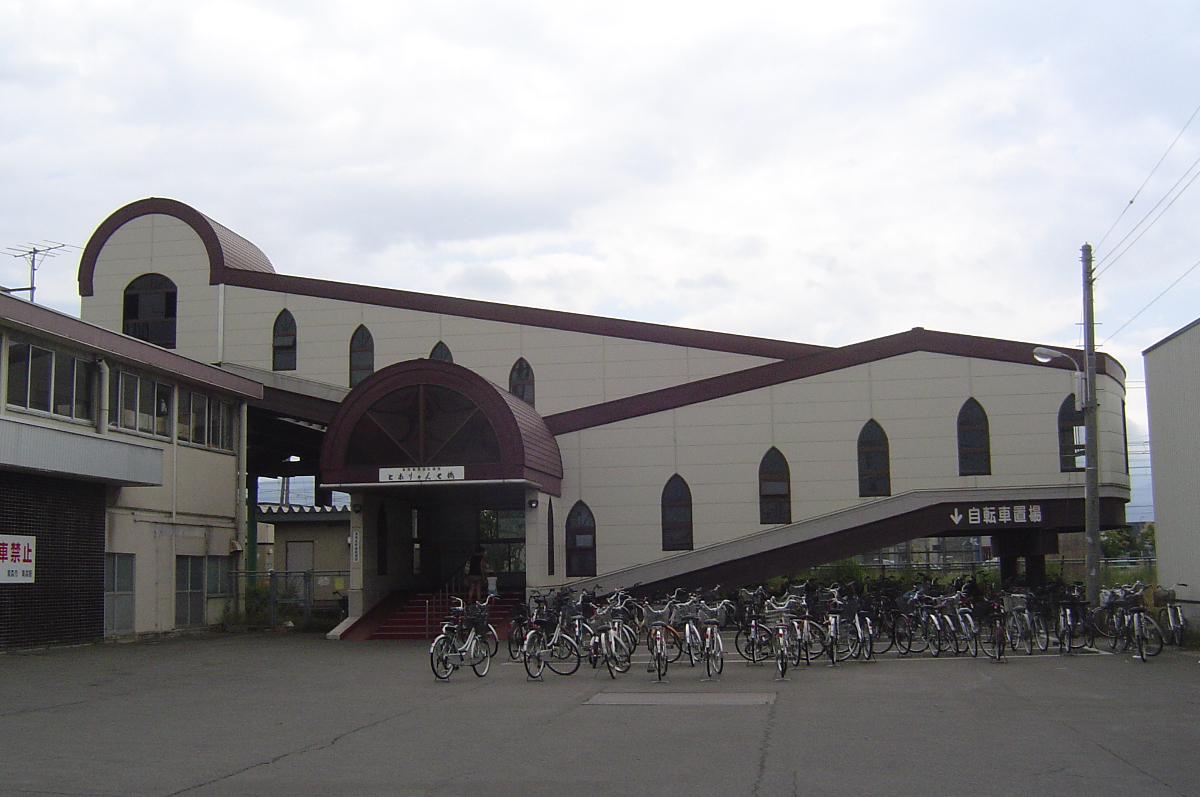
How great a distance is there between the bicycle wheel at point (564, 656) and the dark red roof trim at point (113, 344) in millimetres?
11586

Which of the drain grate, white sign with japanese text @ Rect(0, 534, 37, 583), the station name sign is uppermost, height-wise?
the station name sign

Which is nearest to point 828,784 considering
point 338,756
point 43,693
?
point 338,756

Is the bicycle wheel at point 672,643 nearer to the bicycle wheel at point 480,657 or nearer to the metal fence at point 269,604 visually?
the bicycle wheel at point 480,657

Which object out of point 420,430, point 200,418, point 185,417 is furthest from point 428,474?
point 200,418

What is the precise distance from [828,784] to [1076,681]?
8069 millimetres

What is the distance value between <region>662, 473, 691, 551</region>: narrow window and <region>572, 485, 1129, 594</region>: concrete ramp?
422 millimetres

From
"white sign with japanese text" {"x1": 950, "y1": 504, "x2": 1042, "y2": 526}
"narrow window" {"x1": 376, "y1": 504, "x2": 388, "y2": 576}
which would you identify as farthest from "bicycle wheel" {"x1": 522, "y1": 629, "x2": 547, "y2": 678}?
"white sign with japanese text" {"x1": 950, "y1": 504, "x2": 1042, "y2": 526}

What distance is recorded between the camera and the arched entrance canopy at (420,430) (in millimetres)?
25125

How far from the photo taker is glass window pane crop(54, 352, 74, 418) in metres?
22.7

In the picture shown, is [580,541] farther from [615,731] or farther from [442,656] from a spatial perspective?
[615,731]

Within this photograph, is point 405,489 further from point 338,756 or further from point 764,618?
point 338,756

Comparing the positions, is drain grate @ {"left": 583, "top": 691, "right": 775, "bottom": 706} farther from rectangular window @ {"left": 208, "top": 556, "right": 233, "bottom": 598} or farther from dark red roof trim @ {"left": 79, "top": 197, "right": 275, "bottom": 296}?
dark red roof trim @ {"left": 79, "top": 197, "right": 275, "bottom": 296}

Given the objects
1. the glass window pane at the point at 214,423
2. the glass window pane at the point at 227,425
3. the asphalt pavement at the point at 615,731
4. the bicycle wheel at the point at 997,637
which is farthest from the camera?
the glass window pane at the point at 227,425

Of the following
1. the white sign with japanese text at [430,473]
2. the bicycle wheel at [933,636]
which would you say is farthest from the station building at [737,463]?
the bicycle wheel at [933,636]
